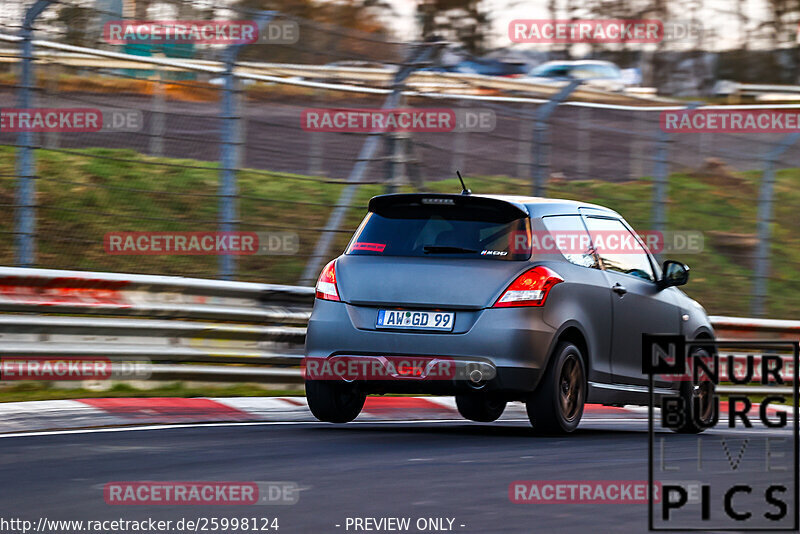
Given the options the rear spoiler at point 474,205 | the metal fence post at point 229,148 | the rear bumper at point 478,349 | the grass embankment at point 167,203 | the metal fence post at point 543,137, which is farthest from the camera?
the metal fence post at point 543,137

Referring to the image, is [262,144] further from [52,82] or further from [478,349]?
[478,349]

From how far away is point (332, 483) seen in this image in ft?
23.5

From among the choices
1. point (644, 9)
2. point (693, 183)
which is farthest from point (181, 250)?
point (644, 9)

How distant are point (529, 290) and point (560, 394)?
73 cm

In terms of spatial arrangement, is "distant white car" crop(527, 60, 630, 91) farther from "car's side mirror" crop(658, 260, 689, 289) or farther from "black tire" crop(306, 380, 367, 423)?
"black tire" crop(306, 380, 367, 423)

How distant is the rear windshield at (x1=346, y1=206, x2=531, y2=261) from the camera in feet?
30.9

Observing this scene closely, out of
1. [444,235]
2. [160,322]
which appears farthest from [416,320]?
[160,322]

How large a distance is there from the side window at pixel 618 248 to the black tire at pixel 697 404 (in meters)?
0.74

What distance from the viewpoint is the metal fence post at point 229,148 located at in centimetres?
1213

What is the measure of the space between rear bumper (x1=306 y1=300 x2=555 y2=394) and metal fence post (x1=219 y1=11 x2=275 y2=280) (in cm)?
315

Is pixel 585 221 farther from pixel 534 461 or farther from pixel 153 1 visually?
pixel 153 1

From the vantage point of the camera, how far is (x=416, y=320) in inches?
364

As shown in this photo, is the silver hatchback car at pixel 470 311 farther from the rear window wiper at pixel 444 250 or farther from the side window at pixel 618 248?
the side window at pixel 618 248

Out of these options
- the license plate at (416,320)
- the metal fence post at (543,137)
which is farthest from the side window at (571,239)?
the metal fence post at (543,137)
